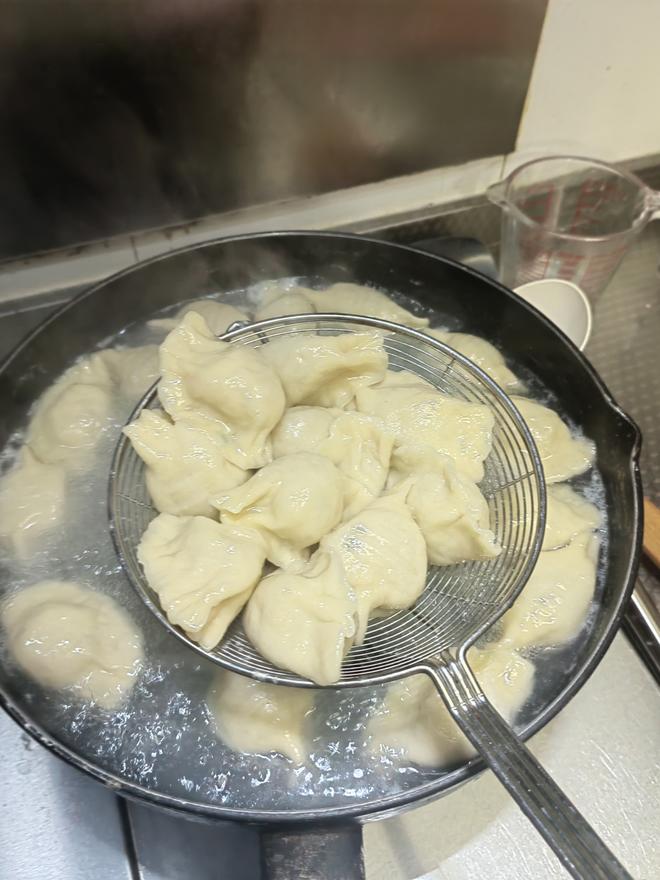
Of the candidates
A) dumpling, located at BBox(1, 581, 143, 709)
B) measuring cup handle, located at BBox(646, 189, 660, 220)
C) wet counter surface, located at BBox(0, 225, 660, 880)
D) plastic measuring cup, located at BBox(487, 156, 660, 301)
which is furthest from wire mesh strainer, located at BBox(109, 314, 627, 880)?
measuring cup handle, located at BBox(646, 189, 660, 220)

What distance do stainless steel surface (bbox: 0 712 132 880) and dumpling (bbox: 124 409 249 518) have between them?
17.3 inches

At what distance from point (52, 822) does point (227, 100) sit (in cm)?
119

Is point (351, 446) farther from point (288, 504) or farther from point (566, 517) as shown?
point (566, 517)

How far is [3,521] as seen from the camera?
0.99m

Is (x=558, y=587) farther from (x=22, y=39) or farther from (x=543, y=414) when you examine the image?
(x=22, y=39)

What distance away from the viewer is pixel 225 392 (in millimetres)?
953

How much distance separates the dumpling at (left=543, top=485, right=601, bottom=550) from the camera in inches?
39.2

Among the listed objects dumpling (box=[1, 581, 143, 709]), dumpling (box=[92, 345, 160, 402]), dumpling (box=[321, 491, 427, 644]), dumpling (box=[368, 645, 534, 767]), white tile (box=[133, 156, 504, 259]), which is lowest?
dumpling (box=[368, 645, 534, 767])

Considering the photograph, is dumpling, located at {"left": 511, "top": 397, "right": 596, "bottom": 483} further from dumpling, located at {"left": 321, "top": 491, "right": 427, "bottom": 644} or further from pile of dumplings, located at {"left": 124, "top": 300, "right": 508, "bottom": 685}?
dumpling, located at {"left": 321, "top": 491, "right": 427, "bottom": 644}

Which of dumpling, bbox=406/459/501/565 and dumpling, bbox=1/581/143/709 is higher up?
dumpling, bbox=406/459/501/565

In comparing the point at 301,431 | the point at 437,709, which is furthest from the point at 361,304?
the point at 437,709

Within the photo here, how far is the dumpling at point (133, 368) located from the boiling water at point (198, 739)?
1.14ft

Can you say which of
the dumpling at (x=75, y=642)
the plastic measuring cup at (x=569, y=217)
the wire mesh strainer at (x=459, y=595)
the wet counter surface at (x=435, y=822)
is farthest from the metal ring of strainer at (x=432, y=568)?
the plastic measuring cup at (x=569, y=217)

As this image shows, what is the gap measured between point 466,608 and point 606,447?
376 millimetres
